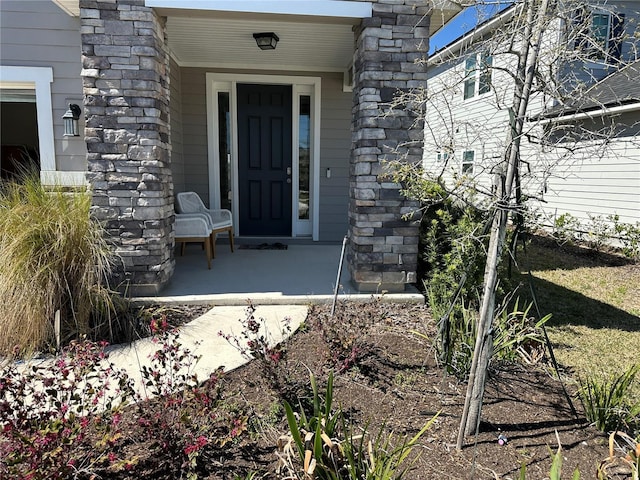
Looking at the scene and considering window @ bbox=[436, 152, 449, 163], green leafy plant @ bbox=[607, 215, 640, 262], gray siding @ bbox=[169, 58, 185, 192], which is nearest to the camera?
window @ bbox=[436, 152, 449, 163]

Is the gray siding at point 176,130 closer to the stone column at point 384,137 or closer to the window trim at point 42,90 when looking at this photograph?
the window trim at point 42,90

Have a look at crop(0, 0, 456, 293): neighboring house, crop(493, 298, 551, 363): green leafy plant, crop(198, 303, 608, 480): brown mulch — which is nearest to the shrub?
crop(198, 303, 608, 480): brown mulch

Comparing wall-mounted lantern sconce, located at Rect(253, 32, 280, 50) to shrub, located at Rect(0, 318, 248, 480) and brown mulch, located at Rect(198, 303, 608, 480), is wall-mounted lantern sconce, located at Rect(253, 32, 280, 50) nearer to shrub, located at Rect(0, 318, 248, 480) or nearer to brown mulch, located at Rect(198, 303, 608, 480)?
brown mulch, located at Rect(198, 303, 608, 480)

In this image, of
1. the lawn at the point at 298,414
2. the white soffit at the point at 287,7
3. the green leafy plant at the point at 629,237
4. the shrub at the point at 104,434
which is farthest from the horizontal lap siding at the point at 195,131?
the green leafy plant at the point at 629,237

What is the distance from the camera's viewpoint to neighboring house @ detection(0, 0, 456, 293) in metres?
3.78

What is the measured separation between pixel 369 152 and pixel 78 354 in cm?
280

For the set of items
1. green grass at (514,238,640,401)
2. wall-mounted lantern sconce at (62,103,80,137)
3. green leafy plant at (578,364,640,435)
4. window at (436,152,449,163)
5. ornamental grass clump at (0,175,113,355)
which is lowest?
green grass at (514,238,640,401)

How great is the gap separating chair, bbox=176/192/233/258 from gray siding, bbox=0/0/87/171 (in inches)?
51.6

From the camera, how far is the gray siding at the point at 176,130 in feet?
18.8

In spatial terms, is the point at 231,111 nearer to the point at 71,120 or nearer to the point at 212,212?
the point at 212,212

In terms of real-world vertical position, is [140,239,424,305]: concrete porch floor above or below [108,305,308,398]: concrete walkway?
above

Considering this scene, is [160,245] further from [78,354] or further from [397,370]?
[397,370]

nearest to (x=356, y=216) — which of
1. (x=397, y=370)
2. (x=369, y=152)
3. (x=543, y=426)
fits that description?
(x=369, y=152)

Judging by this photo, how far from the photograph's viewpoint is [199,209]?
19.0 feet
